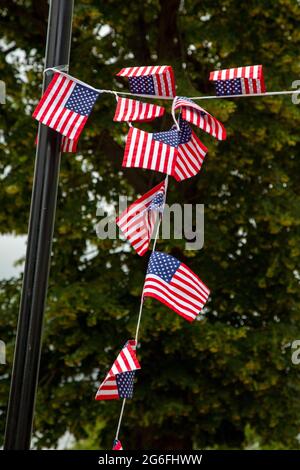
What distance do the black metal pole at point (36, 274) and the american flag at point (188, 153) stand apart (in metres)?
0.77

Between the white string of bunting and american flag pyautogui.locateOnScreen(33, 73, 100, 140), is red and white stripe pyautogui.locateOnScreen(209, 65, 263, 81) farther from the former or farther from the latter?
american flag pyautogui.locateOnScreen(33, 73, 100, 140)

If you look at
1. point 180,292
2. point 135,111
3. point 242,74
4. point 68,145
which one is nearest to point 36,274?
point 68,145

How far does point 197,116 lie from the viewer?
3211 mm

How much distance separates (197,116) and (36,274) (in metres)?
1.11

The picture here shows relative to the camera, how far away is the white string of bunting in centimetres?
288

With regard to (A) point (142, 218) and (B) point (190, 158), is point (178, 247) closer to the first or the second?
(B) point (190, 158)

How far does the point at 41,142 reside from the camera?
105 inches

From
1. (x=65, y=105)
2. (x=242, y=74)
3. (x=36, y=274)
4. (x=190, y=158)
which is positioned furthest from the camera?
(x=190, y=158)

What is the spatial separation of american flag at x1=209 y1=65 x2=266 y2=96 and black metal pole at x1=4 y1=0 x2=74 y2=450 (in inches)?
31.1

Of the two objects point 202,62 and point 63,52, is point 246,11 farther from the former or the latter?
point 63,52

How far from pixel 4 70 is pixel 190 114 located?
4003 millimetres

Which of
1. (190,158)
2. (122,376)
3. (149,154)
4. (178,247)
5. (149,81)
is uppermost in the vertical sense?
(178,247)

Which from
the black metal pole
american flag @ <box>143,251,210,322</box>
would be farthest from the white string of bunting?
the black metal pole
